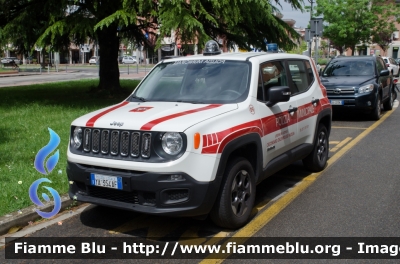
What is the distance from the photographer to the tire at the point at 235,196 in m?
4.75

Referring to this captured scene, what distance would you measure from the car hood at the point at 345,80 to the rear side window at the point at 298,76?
21.0 ft

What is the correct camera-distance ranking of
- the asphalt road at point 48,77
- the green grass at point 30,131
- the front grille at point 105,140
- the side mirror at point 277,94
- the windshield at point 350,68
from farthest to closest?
the asphalt road at point 48,77 < the windshield at point 350,68 < the green grass at point 30,131 < the side mirror at point 277,94 < the front grille at point 105,140

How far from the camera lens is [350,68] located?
46.6 ft

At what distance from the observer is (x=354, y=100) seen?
42.3ft

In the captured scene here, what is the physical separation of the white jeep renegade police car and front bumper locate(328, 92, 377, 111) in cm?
698

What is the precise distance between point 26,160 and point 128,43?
46.3 ft

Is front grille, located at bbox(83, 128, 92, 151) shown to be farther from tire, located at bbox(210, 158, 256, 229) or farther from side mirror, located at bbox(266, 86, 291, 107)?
side mirror, located at bbox(266, 86, 291, 107)

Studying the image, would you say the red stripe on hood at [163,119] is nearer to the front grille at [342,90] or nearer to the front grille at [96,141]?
the front grille at [96,141]

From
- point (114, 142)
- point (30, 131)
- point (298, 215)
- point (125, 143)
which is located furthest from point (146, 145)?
point (30, 131)

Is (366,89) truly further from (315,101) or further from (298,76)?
(298,76)

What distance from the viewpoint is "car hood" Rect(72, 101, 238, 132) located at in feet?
14.9

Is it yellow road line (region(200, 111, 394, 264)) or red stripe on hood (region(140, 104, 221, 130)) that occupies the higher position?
red stripe on hood (region(140, 104, 221, 130))

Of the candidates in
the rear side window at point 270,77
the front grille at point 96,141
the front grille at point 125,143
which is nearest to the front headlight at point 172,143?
the front grille at point 125,143

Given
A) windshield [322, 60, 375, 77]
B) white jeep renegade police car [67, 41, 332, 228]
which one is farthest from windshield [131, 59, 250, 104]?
windshield [322, 60, 375, 77]
